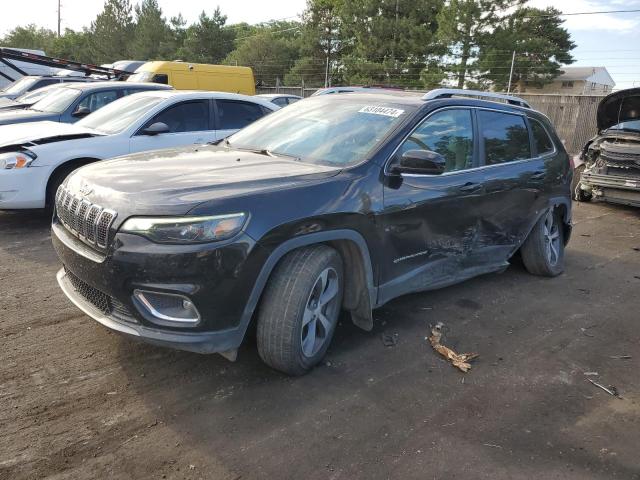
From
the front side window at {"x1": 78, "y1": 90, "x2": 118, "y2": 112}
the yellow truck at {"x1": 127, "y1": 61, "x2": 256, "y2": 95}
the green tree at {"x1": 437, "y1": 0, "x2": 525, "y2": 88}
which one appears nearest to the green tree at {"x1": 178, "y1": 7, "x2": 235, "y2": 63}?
the green tree at {"x1": 437, "y1": 0, "x2": 525, "y2": 88}

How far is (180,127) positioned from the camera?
23.3 ft

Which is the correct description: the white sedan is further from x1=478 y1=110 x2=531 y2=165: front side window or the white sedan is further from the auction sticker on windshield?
x1=478 y1=110 x2=531 y2=165: front side window

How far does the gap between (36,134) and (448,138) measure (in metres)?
5.10

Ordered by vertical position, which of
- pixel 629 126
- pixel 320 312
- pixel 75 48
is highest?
pixel 75 48

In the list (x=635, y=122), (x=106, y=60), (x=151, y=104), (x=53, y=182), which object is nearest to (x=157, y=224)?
(x=53, y=182)

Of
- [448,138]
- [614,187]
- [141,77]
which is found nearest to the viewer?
[448,138]

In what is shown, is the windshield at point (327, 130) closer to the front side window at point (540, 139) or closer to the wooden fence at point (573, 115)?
the front side window at point (540, 139)

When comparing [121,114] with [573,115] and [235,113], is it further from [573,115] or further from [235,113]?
[573,115]

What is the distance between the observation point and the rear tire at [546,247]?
5164mm

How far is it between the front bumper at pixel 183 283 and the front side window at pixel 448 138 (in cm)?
150

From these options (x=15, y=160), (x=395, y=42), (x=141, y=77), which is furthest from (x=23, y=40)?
(x=15, y=160)

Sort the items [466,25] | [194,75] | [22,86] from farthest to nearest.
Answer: [466,25], [194,75], [22,86]

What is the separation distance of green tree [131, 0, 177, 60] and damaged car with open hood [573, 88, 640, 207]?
46.2 metres

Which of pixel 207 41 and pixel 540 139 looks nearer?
pixel 540 139
